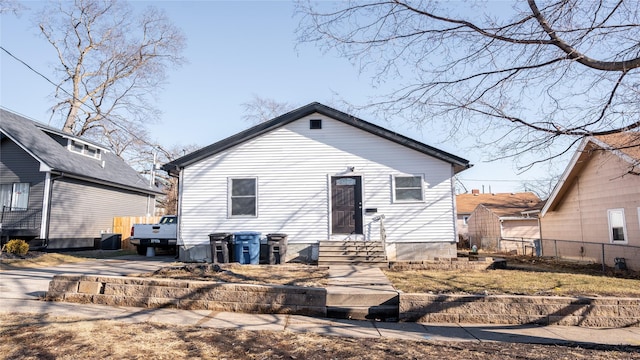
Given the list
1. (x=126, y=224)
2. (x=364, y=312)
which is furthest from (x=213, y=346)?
(x=126, y=224)

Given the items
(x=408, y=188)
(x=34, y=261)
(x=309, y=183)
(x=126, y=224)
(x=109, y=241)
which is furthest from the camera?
(x=126, y=224)

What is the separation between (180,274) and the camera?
27.0 feet

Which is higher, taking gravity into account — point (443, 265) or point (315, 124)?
point (315, 124)

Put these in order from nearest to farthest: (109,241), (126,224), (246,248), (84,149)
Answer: (246,248) < (109,241) < (126,224) < (84,149)

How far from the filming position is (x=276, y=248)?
40.0ft

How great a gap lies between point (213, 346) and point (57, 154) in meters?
18.0

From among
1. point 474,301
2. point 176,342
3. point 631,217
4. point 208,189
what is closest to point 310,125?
point 208,189

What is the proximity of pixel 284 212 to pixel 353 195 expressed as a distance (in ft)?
7.48

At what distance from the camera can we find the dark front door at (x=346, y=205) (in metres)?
12.9

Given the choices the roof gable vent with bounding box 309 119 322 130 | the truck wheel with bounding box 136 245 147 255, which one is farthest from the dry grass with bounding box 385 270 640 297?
the truck wheel with bounding box 136 245 147 255

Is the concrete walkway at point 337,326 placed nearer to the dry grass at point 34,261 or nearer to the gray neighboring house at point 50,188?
the dry grass at point 34,261

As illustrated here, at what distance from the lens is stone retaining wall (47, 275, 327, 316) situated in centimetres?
614

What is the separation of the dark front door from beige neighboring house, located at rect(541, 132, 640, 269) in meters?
6.31

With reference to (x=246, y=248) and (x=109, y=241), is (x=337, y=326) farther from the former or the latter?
(x=109, y=241)
